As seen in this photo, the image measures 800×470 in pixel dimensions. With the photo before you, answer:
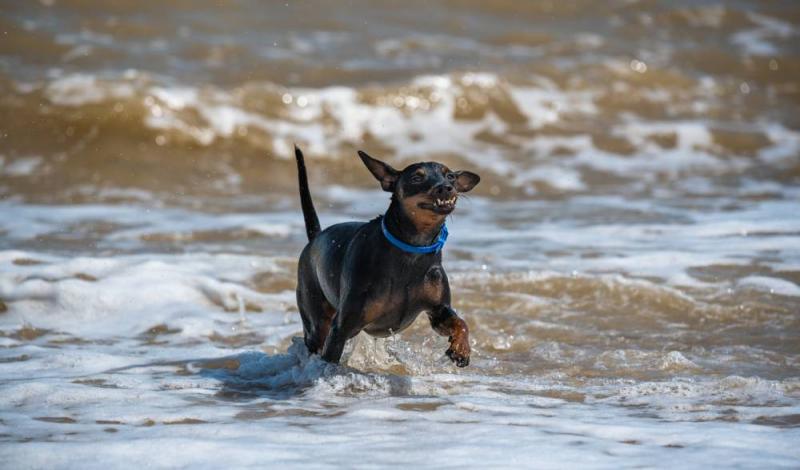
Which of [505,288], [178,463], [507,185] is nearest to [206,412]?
[178,463]

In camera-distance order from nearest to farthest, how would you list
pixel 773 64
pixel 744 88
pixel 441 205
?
pixel 441 205, pixel 744 88, pixel 773 64

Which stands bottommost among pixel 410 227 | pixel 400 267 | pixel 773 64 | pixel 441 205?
pixel 400 267

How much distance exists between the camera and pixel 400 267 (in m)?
4.64

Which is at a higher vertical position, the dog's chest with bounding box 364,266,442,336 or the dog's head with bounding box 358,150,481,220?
the dog's head with bounding box 358,150,481,220

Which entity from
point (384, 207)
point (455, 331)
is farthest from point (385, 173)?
point (384, 207)

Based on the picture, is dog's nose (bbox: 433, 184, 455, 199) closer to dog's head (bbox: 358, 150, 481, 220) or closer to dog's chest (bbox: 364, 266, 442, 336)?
dog's head (bbox: 358, 150, 481, 220)

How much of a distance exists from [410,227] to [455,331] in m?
0.49

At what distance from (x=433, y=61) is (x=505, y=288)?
8.28 meters

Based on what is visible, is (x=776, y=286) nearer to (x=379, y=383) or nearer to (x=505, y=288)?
(x=505, y=288)

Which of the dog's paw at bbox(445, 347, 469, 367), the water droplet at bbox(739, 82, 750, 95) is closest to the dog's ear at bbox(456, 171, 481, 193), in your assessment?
the dog's paw at bbox(445, 347, 469, 367)

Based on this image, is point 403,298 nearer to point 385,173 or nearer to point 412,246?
point 412,246

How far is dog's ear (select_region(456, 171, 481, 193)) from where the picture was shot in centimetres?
475

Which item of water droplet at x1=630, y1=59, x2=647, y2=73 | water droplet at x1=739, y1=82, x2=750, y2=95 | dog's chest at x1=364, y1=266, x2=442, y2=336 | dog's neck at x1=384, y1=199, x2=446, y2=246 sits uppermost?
water droplet at x1=630, y1=59, x2=647, y2=73

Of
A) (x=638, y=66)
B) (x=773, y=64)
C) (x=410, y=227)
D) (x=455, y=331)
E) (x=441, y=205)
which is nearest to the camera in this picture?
(x=441, y=205)
